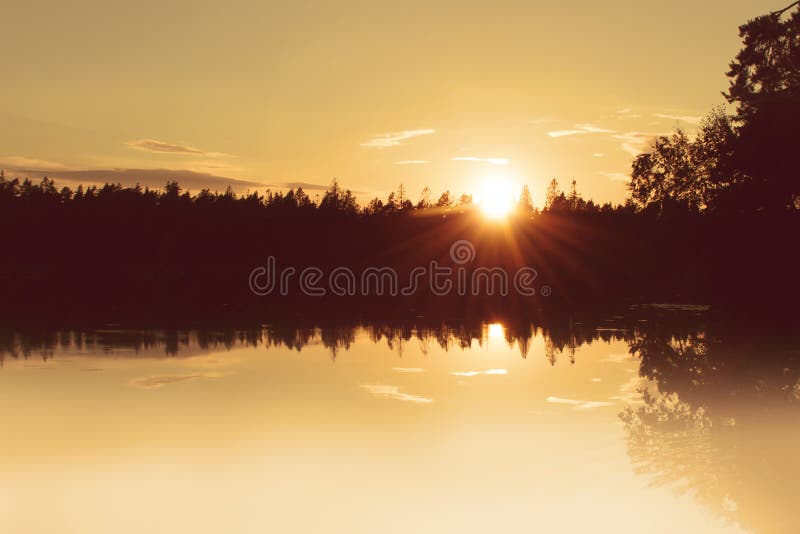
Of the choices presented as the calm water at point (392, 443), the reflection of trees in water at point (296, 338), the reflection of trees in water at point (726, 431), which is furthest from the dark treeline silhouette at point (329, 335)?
the reflection of trees in water at point (726, 431)

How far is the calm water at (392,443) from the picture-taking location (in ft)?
34.9

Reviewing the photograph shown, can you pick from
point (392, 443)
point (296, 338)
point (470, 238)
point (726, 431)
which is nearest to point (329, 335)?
point (296, 338)

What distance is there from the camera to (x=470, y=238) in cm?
11538

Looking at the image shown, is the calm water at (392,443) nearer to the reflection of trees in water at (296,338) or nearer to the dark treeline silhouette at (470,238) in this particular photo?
the reflection of trees in water at (296,338)

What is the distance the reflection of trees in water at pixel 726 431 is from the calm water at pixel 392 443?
0.17ft

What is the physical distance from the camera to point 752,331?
111 ft

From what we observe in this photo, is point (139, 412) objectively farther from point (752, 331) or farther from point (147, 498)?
point (752, 331)

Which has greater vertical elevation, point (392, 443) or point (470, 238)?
point (470, 238)

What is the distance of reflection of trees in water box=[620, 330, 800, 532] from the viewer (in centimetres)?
1117

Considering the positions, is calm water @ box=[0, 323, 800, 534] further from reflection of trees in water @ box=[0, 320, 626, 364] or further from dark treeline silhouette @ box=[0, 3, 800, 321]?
dark treeline silhouette @ box=[0, 3, 800, 321]

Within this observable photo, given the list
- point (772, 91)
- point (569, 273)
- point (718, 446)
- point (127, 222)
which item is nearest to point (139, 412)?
point (718, 446)

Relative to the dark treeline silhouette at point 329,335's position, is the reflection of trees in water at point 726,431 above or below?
below

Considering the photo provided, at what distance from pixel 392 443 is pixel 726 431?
6.23 meters

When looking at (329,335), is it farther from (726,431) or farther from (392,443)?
(726,431)
